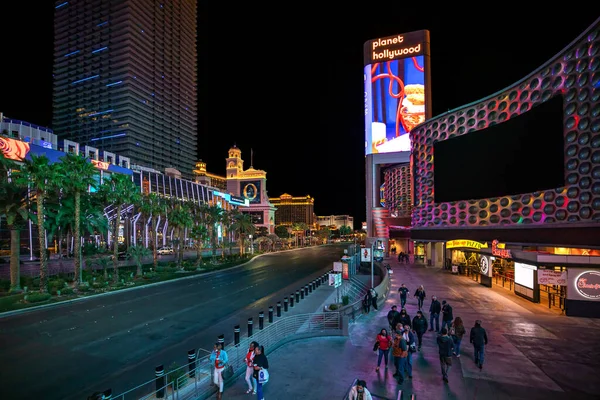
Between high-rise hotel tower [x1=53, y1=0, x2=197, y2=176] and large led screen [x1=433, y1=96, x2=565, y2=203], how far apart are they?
11411cm

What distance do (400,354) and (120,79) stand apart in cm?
14412

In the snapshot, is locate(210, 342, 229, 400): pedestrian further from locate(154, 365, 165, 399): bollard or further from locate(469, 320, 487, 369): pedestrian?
locate(469, 320, 487, 369): pedestrian

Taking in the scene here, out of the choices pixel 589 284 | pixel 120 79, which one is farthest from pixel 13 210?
pixel 120 79

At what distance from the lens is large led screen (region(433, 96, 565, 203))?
85.4 feet

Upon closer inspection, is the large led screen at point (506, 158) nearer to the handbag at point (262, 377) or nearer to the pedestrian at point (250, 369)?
the pedestrian at point (250, 369)

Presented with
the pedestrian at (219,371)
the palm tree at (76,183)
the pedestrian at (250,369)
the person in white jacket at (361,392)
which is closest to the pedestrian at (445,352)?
the person in white jacket at (361,392)

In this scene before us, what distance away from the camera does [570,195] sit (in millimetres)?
24109

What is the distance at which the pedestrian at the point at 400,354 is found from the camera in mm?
10047

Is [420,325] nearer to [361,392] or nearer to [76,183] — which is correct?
[361,392]

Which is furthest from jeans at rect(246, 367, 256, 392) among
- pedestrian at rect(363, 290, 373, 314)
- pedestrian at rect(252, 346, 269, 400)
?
pedestrian at rect(363, 290, 373, 314)

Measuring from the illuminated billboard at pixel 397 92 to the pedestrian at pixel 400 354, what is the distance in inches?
2530

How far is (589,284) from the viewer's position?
1752cm

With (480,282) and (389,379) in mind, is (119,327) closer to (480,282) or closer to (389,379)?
(389,379)

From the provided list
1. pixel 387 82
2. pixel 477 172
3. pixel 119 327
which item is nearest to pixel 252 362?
pixel 119 327
